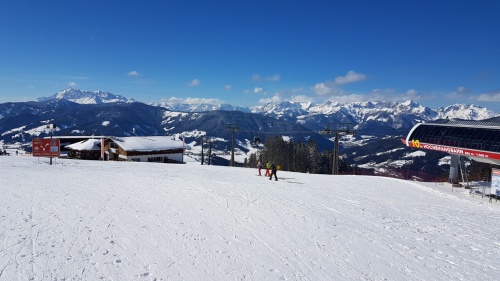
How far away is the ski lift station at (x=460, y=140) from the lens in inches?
1024

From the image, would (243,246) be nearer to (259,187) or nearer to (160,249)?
(160,249)

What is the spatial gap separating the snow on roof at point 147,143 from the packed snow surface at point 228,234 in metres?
31.0

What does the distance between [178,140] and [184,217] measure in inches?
1864

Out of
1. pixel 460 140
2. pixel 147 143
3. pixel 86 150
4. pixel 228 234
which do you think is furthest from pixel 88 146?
pixel 460 140

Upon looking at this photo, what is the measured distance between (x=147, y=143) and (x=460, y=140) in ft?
151

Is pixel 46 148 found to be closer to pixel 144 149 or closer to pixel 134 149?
pixel 134 149

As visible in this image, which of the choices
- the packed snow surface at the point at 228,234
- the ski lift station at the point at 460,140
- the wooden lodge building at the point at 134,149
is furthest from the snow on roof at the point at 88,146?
the ski lift station at the point at 460,140

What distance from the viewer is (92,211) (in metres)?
13.8

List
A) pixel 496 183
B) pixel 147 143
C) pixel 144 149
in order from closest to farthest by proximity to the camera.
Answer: pixel 496 183 < pixel 144 149 < pixel 147 143

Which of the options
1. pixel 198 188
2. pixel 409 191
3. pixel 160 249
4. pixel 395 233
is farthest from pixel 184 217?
pixel 409 191

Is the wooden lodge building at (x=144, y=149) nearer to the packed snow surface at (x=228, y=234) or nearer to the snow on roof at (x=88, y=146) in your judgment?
the snow on roof at (x=88, y=146)

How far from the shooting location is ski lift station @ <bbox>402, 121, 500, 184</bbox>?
26000mm

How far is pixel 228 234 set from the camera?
12008mm

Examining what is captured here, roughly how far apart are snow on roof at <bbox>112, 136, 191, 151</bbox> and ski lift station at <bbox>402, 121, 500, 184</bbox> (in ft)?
127
